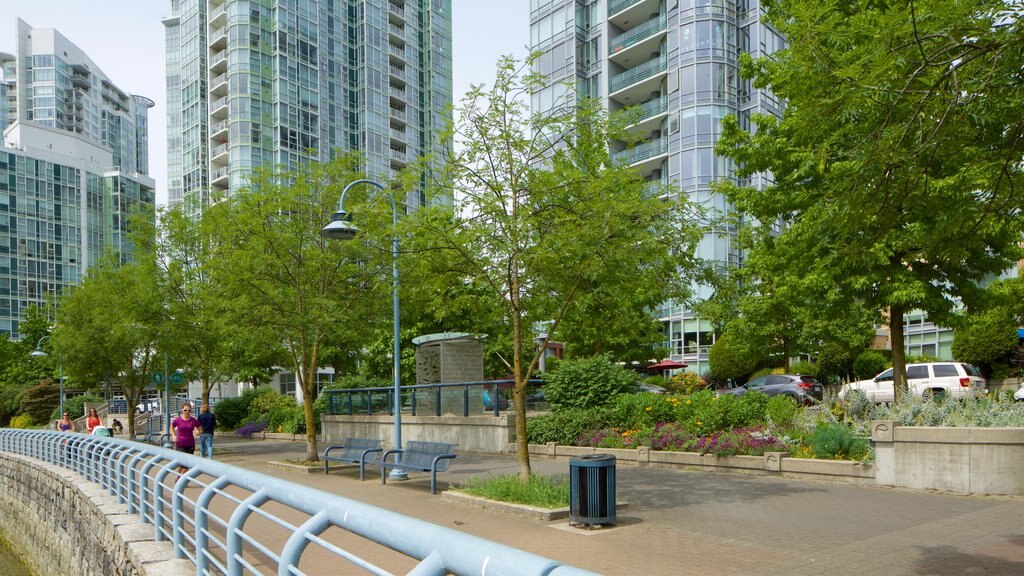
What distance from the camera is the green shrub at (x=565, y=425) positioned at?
19.2 meters

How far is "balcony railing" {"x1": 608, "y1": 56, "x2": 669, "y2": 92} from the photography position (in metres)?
52.5

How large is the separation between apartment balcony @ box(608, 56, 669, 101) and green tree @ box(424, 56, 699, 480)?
41353 mm

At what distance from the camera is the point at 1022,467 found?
462 inches

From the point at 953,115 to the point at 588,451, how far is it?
12980 millimetres

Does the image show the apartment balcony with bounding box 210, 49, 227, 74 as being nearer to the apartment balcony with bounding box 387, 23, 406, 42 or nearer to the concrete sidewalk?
the apartment balcony with bounding box 387, 23, 406, 42

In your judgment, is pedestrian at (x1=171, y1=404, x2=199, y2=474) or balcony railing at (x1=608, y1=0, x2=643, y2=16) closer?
pedestrian at (x1=171, y1=404, x2=199, y2=474)

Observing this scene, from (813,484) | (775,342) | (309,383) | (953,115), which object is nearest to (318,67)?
(775,342)

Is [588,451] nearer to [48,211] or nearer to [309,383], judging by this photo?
[309,383]

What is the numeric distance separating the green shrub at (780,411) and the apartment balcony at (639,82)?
127ft

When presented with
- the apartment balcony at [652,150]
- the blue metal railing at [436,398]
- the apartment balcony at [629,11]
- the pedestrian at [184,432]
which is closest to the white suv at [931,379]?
the blue metal railing at [436,398]

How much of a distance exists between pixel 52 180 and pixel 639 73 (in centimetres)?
7547

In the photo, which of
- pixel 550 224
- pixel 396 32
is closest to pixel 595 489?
pixel 550 224

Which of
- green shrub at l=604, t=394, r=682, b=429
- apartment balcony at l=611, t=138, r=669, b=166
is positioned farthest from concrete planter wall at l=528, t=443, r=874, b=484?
apartment balcony at l=611, t=138, r=669, b=166

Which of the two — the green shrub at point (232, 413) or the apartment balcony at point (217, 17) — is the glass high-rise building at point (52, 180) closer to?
the apartment balcony at point (217, 17)
